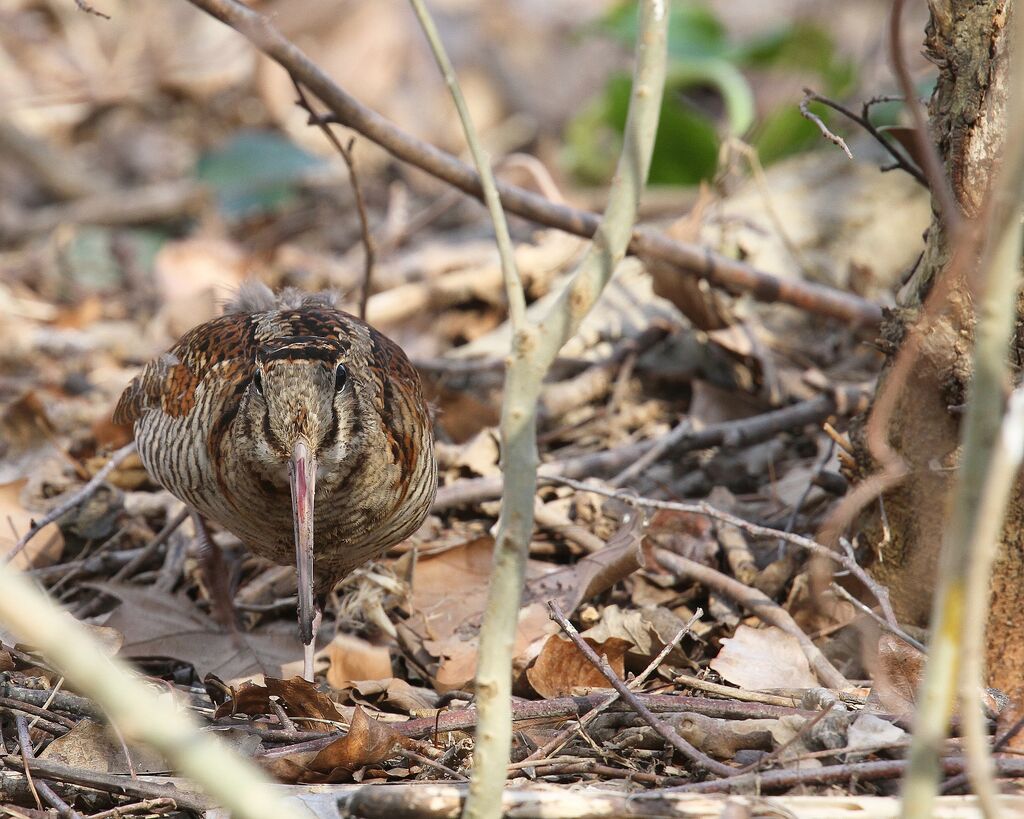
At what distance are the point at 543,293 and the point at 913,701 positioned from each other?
333 cm

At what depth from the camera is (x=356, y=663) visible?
12.5 feet

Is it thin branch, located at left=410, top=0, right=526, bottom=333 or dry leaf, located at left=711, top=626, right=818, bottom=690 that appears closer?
thin branch, located at left=410, top=0, right=526, bottom=333

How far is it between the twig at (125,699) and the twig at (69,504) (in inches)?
94.9

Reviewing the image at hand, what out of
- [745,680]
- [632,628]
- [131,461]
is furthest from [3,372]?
[745,680]

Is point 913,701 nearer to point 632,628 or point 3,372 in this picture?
point 632,628

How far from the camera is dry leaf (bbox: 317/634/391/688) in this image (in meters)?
3.81

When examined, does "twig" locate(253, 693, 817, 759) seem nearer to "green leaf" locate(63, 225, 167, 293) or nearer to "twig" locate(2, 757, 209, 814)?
"twig" locate(2, 757, 209, 814)

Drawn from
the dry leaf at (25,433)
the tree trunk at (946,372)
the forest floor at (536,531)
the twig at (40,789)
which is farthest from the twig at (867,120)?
the dry leaf at (25,433)

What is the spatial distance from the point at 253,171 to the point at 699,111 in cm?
320

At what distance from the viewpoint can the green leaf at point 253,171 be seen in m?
8.45

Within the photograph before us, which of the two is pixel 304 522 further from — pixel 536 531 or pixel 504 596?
pixel 536 531

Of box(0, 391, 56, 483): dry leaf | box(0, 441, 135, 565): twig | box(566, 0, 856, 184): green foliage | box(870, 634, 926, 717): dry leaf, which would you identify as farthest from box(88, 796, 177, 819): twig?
box(566, 0, 856, 184): green foliage

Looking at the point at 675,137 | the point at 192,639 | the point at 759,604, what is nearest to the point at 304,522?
the point at 192,639

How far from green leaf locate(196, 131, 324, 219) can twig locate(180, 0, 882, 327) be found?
164 inches
